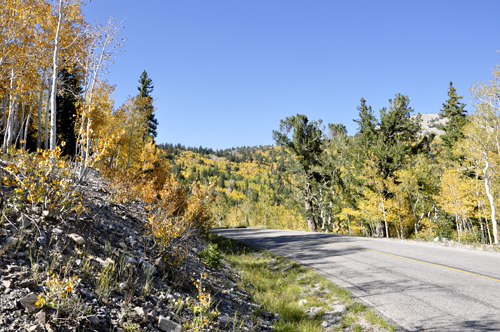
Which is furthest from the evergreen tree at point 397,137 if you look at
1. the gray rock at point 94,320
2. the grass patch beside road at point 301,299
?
the gray rock at point 94,320

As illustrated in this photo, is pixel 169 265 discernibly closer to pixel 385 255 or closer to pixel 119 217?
pixel 119 217

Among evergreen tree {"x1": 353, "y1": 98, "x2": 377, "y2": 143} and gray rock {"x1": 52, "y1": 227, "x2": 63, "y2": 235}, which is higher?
evergreen tree {"x1": 353, "y1": 98, "x2": 377, "y2": 143}

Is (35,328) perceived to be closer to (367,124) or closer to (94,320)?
(94,320)

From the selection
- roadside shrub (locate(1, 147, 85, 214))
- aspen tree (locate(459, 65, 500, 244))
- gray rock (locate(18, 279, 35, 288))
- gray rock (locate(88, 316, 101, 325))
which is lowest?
gray rock (locate(88, 316, 101, 325))

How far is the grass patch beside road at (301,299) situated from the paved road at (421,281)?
0.36m

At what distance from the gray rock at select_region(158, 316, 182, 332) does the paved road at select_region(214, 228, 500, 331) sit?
396 centimetres

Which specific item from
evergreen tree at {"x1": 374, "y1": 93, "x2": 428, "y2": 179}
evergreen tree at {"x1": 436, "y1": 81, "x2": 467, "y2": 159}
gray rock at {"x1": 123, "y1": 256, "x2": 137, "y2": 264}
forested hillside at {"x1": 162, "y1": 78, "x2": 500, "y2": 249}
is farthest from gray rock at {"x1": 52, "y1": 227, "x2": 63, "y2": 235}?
evergreen tree at {"x1": 436, "y1": 81, "x2": 467, "y2": 159}

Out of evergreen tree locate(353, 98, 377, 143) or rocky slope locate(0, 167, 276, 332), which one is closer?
rocky slope locate(0, 167, 276, 332)

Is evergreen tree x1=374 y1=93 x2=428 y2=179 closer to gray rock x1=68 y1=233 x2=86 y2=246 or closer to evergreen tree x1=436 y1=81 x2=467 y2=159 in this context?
evergreen tree x1=436 y1=81 x2=467 y2=159

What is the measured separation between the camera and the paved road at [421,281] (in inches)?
188

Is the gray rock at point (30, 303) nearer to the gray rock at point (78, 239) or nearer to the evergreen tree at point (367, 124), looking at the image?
the gray rock at point (78, 239)

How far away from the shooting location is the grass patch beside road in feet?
17.5

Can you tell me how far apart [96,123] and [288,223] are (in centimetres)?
4961

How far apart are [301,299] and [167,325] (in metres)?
4.24
